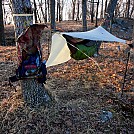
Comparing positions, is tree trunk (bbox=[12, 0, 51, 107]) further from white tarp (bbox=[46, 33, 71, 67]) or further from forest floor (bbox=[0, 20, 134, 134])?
white tarp (bbox=[46, 33, 71, 67])

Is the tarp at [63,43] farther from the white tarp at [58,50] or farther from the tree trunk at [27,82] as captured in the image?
the tree trunk at [27,82]

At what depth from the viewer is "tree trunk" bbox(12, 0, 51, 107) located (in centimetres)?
288

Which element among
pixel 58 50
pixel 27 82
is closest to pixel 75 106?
pixel 27 82

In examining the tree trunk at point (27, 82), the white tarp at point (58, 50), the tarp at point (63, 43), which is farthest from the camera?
the white tarp at point (58, 50)

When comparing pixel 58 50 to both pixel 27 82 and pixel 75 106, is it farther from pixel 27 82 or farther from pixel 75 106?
pixel 75 106

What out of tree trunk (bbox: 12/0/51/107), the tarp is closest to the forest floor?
tree trunk (bbox: 12/0/51/107)

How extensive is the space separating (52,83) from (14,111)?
1.33m

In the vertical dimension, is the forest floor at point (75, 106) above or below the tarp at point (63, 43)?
below

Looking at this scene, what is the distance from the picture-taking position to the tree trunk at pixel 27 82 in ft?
9.46

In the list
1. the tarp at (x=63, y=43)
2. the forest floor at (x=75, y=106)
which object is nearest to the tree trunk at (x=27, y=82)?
the forest floor at (x=75, y=106)

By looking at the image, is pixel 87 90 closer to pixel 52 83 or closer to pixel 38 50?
pixel 52 83

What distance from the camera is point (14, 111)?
319 cm

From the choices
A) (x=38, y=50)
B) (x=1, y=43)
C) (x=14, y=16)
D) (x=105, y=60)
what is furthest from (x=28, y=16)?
(x=1, y=43)

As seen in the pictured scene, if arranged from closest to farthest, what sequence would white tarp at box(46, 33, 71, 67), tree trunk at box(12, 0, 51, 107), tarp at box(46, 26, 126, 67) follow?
tree trunk at box(12, 0, 51, 107), tarp at box(46, 26, 126, 67), white tarp at box(46, 33, 71, 67)
